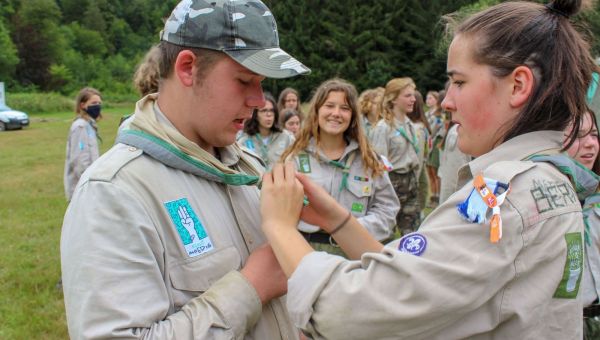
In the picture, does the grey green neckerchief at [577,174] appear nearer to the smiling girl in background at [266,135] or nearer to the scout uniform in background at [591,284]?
the scout uniform in background at [591,284]

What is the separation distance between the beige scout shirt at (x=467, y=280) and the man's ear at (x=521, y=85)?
19 cm

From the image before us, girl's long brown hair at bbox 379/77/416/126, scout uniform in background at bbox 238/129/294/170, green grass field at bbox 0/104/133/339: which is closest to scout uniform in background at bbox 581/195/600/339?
green grass field at bbox 0/104/133/339

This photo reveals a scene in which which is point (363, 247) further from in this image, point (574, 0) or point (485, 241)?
point (574, 0)

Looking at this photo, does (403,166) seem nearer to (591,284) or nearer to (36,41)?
(591,284)

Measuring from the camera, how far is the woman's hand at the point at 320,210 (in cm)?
208

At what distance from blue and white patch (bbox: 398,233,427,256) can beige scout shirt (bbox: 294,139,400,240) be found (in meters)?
3.07

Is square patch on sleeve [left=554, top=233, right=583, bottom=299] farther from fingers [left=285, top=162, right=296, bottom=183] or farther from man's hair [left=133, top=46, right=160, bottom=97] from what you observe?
man's hair [left=133, top=46, right=160, bottom=97]

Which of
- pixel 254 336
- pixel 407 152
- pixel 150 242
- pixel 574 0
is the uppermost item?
pixel 574 0

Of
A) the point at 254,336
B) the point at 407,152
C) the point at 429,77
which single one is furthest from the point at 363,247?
the point at 429,77

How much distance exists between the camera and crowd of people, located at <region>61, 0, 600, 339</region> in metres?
1.34

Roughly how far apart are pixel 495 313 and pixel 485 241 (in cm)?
20

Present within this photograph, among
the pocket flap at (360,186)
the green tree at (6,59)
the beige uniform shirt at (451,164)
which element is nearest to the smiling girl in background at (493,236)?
the pocket flap at (360,186)

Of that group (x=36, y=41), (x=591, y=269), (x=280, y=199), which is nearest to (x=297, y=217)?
(x=280, y=199)

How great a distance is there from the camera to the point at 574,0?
155cm
